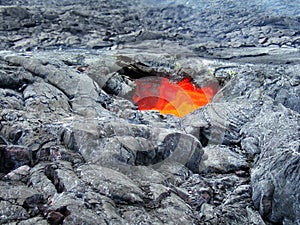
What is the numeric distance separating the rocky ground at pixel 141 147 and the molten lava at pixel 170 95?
0.52m

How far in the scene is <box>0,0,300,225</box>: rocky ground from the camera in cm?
720

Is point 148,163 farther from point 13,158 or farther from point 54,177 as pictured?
point 13,158

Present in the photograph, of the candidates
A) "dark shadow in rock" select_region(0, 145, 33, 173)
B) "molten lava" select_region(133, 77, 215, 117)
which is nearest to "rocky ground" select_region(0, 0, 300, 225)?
"dark shadow in rock" select_region(0, 145, 33, 173)

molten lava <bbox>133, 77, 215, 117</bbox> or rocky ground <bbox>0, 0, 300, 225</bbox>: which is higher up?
rocky ground <bbox>0, 0, 300, 225</bbox>

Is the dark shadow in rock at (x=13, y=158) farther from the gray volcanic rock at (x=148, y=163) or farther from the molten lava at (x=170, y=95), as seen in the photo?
the molten lava at (x=170, y=95)

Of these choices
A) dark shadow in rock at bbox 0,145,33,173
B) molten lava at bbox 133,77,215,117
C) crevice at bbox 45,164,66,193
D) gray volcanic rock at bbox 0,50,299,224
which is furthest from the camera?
molten lava at bbox 133,77,215,117

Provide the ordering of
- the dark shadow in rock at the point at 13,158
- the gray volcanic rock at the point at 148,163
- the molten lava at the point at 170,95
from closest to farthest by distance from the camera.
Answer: the gray volcanic rock at the point at 148,163 → the dark shadow in rock at the point at 13,158 → the molten lava at the point at 170,95

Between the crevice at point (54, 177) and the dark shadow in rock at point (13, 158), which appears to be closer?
the crevice at point (54, 177)

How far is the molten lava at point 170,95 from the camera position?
1853cm

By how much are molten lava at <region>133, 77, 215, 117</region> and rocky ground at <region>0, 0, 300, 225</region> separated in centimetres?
52

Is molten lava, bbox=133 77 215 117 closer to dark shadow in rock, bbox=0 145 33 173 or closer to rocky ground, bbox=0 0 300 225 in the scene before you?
rocky ground, bbox=0 0 300 225

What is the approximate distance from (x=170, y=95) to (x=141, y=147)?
1073 cm

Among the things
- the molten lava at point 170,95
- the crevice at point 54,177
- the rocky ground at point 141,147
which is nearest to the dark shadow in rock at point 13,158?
the rocky ground at point 141,147

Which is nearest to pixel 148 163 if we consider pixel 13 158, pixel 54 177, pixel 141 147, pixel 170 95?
pixel 141 147
